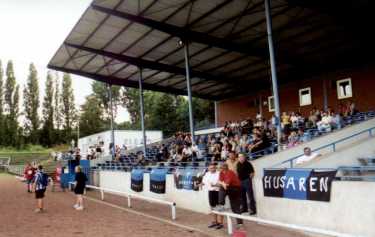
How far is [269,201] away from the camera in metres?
12.1

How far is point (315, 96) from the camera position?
31.9m

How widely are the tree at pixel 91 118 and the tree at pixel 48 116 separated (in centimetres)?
667

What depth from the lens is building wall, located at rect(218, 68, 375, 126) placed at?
2800 cm

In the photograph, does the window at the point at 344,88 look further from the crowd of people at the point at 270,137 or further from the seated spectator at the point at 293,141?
the seated spectator at the point at 293,141

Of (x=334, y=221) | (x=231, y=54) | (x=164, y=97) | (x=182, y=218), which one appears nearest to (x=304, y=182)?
(x=334, y=221)

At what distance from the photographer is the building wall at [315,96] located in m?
28.0

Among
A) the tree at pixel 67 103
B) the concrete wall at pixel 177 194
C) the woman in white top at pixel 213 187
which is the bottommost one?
the concrete wall at pixel 177 194

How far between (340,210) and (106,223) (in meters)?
7.17

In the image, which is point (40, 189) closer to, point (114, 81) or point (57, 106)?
point (114, 81)

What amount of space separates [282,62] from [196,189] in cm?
1639

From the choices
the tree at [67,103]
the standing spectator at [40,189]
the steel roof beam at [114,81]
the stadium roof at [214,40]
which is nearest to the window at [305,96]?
the stadium roof at [214,40]

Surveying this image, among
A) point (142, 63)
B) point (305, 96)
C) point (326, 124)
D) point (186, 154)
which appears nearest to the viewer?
point (326, 124)

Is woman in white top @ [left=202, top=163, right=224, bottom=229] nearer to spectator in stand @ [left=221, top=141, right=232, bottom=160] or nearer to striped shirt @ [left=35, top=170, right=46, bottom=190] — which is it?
spectator in stand @ [left=221, top=141, right=232, bottom=160]

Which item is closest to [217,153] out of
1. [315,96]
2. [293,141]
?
[293,141]
